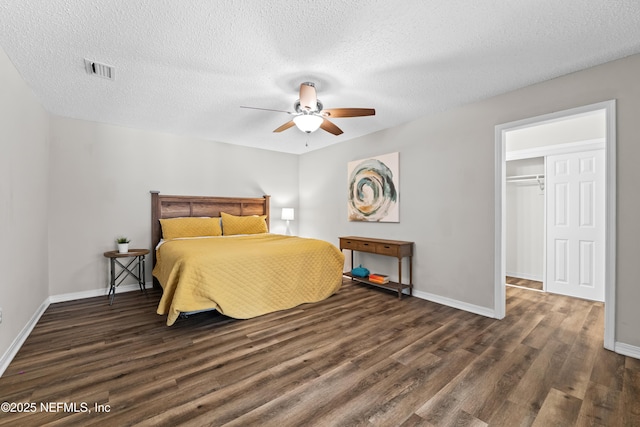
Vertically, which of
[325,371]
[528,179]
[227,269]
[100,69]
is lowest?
[325,371]

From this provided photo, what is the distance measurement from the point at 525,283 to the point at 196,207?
17.9 feet

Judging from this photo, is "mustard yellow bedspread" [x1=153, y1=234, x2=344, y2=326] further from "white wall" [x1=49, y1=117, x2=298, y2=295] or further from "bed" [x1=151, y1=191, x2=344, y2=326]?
"white wall" [x1=49, y1=117, x2=298, y2=295]

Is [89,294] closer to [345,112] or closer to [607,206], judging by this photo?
[345,112]

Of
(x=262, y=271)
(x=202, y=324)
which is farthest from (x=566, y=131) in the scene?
(x=202, y=324)

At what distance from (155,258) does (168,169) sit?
4.59ft

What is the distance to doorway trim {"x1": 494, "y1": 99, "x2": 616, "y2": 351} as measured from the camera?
7.73ft

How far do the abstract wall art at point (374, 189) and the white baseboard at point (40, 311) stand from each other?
136 inches

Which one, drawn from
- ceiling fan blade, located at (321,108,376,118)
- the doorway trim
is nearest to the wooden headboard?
ceiling fan blade, located at (321,108,376,118)

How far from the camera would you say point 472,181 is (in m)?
3.31

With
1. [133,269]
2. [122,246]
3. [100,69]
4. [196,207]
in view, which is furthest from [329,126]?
[133,269]

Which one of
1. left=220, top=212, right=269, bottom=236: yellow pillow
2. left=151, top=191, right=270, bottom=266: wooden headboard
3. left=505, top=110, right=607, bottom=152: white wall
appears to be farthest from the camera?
left=220, top=212, right=269, bottom=236: yellow pillow

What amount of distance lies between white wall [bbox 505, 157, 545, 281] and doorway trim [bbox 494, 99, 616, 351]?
211 centimetres

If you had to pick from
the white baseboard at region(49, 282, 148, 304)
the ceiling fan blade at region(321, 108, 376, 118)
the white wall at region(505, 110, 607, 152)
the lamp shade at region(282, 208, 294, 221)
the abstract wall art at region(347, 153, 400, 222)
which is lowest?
the white baseboard at region(49, 282, 148, 304)

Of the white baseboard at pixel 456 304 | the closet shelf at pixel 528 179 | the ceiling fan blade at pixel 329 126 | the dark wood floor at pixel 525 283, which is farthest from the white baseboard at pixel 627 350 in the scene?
the ceiling fan blade at pixel 329 126
